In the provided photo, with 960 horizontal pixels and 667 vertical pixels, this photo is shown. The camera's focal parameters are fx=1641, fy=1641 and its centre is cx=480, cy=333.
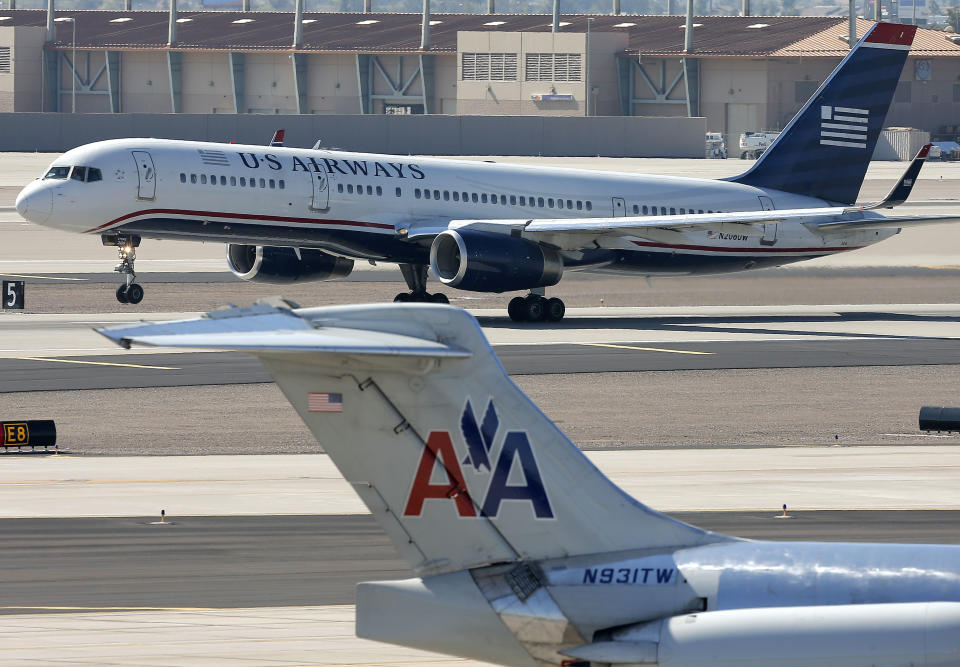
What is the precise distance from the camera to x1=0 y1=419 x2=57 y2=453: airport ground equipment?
29.8m

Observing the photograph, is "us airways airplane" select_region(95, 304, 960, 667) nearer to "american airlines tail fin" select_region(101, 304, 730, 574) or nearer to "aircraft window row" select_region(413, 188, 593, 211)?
"american airlines tail fin" select_region(101, 304, 730, 574)

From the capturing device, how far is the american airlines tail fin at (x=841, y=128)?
53281 millimetres

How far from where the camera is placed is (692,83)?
482ft

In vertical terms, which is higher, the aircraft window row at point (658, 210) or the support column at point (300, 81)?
the support column at point (300, 81)

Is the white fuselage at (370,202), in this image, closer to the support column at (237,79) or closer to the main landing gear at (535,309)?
the main landing gear at (535,309)

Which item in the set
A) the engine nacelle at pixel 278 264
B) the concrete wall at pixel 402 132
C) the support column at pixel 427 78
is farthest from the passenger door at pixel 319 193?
the support column at pixel 427 78

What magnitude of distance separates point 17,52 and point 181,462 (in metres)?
130

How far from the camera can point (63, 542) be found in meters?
22.9

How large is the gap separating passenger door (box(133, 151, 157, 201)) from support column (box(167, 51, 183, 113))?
108600 mm

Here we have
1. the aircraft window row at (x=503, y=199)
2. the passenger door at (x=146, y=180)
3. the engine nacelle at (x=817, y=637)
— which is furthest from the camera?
the aircraft window row at (x=503, y=199)

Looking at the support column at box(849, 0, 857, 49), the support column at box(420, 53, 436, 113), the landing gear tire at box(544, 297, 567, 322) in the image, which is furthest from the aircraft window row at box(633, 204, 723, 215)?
the support column at box(420, 53, 436, 113)

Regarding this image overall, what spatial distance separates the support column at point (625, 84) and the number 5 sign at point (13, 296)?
334ft

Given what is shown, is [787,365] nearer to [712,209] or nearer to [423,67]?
[712,209]

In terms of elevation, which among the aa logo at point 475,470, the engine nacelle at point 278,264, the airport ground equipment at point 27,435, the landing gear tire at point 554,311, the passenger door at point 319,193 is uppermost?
the aa logo at point 475,470
